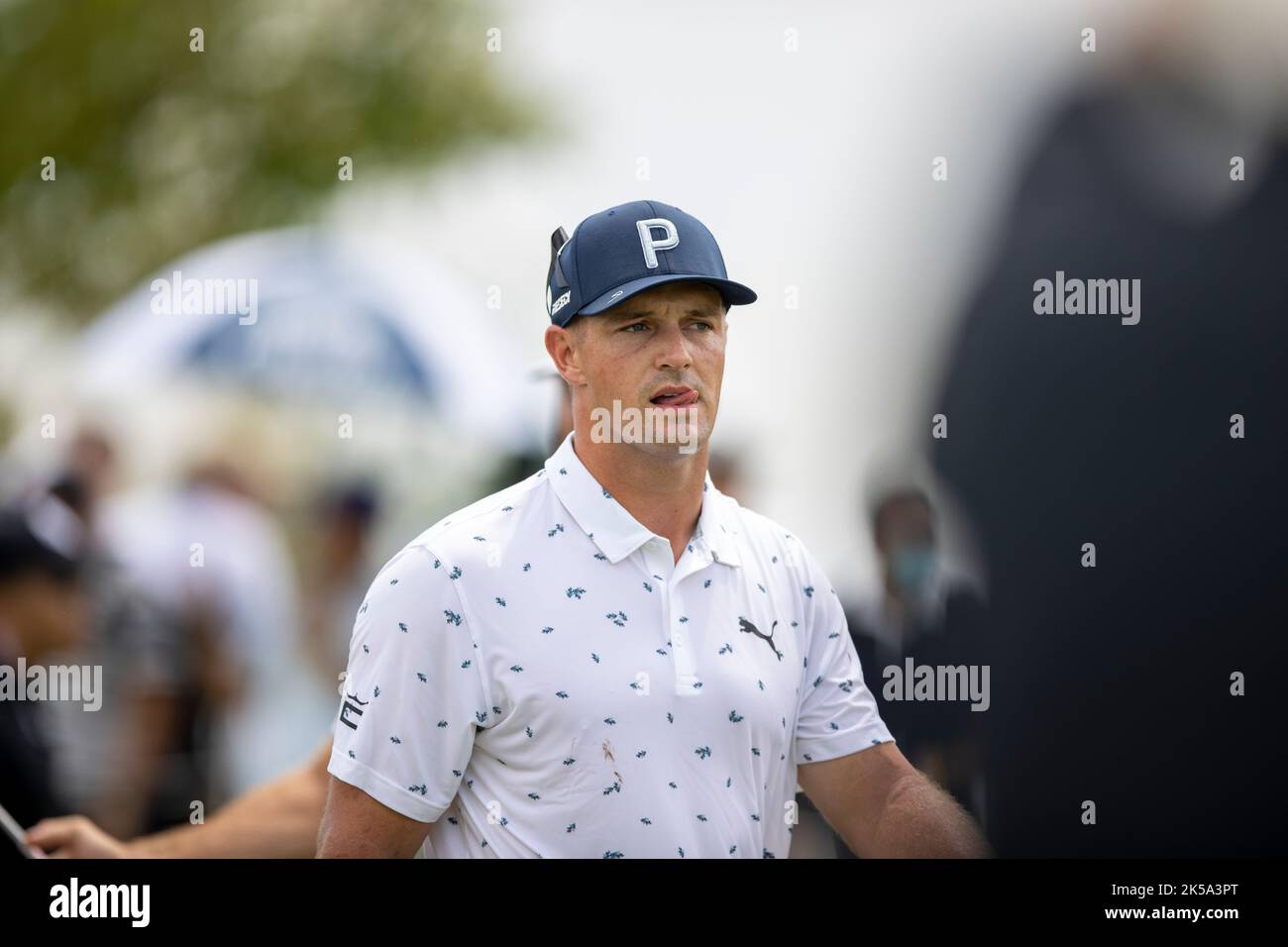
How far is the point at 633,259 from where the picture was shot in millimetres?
1949

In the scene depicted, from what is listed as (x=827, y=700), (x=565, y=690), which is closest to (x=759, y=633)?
(x=827, y=700)

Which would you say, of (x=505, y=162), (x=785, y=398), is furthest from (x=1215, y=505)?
(x=505, y=162)

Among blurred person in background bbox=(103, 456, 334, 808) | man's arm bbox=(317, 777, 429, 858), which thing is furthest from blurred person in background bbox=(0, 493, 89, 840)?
man's arm bbox=(317, 777, 429, 858)

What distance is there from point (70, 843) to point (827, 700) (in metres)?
1.38

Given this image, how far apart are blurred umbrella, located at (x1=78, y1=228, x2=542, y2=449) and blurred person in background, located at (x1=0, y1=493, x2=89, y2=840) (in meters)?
0.42

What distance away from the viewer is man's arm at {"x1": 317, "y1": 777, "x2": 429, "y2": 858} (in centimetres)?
181

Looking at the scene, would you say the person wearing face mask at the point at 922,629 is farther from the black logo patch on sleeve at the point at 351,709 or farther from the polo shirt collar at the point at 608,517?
the black logo patch on sleeve at the point at 351,709

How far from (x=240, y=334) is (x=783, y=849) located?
6.45ft

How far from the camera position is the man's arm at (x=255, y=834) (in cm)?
235

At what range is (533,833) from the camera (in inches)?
71.9

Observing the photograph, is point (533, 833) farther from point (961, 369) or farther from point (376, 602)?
point (961, 369)
